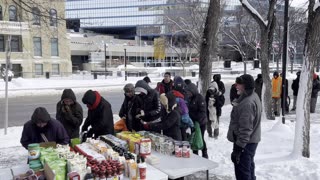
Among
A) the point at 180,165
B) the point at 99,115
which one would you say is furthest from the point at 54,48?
the point at 180,165

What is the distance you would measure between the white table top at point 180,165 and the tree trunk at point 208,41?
5179mm

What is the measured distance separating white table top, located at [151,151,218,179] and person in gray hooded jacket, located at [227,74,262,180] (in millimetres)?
616

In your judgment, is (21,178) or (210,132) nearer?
(21,178)

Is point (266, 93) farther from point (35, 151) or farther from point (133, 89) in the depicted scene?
point (35, 151)

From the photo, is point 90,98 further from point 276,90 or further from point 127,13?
point 127,13

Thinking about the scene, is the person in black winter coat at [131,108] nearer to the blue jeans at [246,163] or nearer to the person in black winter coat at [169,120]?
the person in black winter coat at [169,120]

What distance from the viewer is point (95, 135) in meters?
6.03

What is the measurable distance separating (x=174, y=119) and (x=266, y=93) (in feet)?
23.1

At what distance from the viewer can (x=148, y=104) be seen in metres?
6.60

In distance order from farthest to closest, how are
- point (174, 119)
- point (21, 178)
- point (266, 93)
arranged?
point (266, 93) → point (174, 119) → point (21, 178)

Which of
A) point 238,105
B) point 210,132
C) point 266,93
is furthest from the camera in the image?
point 266,93

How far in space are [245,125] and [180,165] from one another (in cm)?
113

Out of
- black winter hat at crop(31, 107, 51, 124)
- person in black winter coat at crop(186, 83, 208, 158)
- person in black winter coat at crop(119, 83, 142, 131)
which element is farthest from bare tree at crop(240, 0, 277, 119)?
black winter hat at crop(31, 107, 51, 124)

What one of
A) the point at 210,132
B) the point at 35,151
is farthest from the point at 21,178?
the point at 210,132
